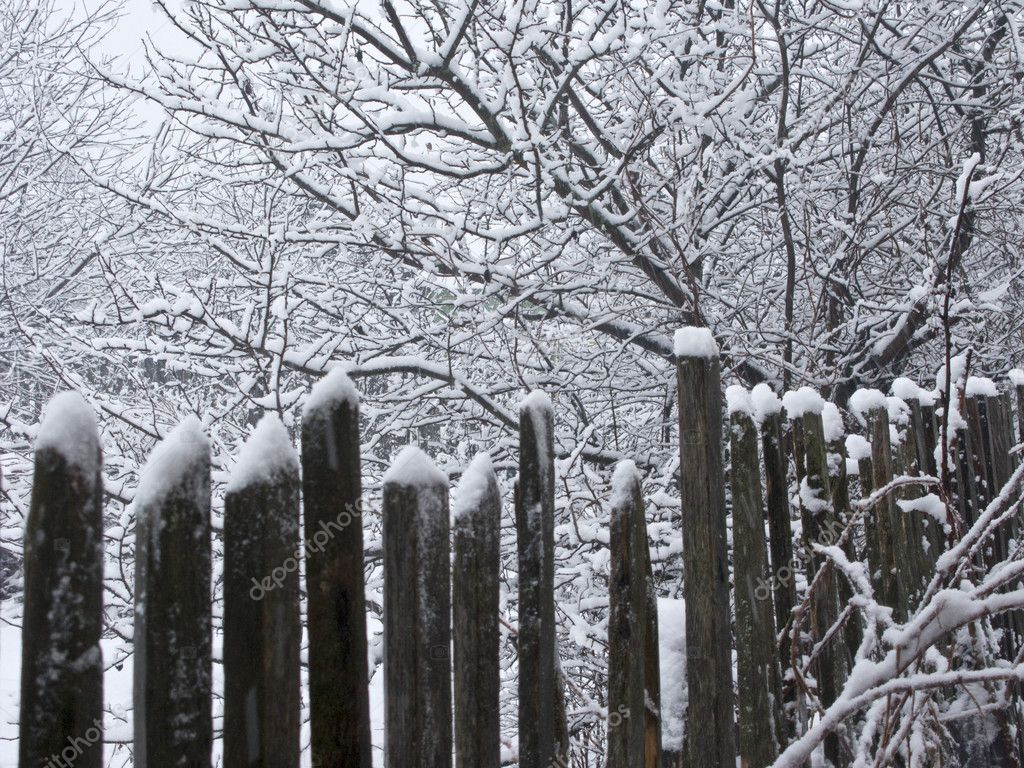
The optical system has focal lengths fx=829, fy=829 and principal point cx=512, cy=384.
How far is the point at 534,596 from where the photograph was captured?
142 centimetres

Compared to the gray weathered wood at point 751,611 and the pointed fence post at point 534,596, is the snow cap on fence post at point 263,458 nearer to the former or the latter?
the pointed fence post at point 534,596

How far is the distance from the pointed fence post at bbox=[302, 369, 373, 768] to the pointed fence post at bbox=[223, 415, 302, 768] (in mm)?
37

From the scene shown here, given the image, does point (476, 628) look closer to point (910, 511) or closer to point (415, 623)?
point (415, 623)

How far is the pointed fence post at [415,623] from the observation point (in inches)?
49.3

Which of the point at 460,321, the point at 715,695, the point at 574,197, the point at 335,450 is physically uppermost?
the point at 574,197

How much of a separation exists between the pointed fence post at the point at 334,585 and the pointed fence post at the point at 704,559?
72cm

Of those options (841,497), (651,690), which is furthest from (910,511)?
(651,690)

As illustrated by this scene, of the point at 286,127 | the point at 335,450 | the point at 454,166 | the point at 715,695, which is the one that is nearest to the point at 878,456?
the point at 715,695

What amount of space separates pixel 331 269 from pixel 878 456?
143 inches

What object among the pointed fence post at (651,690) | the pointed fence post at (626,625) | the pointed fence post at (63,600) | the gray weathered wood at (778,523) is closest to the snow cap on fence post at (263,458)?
the pointed fence post at (63,600)

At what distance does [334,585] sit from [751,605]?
0.95 m

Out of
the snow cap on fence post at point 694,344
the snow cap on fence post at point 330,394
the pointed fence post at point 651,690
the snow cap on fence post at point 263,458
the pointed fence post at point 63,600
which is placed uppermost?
the snow cap on fence post at point 694,344

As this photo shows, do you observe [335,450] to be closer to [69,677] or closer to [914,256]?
[69,677]

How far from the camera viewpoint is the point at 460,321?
4359mm
